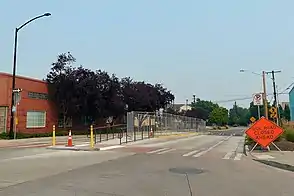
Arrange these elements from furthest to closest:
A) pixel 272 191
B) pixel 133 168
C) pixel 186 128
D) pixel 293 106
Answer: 1. pixel 293 106
2. pixel 186 128
3. pixel 133 168
4. pixel 272 191

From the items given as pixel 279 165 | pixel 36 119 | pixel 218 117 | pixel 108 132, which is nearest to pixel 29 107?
pixel 36 119

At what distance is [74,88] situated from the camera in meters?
49.1

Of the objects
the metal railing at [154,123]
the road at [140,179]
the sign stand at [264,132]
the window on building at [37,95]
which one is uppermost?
the window on building at [37,95]

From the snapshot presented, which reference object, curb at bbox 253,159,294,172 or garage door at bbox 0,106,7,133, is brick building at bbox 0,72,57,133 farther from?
curb at bbox 253,159,294,172

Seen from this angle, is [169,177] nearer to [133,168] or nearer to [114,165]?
[133,168]

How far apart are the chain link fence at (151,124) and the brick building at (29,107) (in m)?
13.9

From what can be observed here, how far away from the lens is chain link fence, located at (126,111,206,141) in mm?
35397

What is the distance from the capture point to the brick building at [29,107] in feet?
137

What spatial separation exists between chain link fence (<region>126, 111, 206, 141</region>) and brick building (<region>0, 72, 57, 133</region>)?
1389cm

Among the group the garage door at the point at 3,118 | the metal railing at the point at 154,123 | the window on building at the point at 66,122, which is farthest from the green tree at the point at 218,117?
the garage door at the point at 3,118

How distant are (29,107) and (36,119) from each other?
2.08 meters

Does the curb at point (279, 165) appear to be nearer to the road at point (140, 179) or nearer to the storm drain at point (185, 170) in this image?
the road at point (140, 179)

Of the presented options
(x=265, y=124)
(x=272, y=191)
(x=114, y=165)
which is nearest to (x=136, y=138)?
(x=265, y=124)

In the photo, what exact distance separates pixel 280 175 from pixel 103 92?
133 feet
